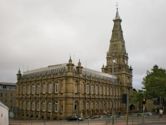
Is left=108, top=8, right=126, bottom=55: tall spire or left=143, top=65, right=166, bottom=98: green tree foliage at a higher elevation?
left=108, top=8, right=126, bottom=55: tall spire

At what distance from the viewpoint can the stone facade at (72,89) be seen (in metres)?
78.2

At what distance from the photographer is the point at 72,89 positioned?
77.9 meters

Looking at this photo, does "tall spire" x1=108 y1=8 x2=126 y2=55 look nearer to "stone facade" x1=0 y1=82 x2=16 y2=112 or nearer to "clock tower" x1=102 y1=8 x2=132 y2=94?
"clock tower" x1=102 y1=8 x2=132 y2=94

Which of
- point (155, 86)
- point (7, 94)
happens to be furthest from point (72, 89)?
point (7, 94)

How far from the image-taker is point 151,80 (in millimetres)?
78125

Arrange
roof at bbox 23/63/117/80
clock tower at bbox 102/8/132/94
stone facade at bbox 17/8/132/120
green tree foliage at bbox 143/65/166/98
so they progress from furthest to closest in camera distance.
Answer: clock tower at bbox 102/8/132/94
roof at bbox 23/63/117/80
stone facade at bbox 17/8/132/120
green tree foliage at bbox 143/65/166/98

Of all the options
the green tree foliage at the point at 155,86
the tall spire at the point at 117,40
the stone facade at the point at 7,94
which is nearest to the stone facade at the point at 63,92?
the tall spire at the point at 117,40

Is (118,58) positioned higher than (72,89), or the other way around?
(118,58)

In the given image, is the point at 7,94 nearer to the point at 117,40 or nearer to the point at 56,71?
the point at 117,40

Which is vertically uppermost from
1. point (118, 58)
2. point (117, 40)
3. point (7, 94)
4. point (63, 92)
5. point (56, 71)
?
point (117, 40)

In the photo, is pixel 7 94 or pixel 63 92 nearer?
pixel 63 92

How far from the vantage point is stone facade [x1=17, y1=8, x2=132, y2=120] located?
78250 mm

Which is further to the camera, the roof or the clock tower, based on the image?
the clock tower

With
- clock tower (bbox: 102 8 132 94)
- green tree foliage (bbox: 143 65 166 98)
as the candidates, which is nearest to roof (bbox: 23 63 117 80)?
clock tower (bbox: 102 8 132 94)
